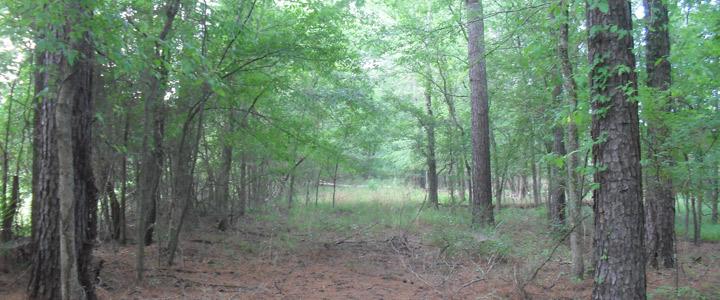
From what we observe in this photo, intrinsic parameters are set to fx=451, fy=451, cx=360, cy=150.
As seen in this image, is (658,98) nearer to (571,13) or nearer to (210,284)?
(571,13)

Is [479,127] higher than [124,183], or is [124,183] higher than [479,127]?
[479,127]

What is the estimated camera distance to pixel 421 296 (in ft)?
20.0

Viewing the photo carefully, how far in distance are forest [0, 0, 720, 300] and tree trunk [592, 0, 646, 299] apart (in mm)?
16

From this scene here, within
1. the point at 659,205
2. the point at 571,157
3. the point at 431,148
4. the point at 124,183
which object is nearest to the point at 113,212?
the point at 124,183

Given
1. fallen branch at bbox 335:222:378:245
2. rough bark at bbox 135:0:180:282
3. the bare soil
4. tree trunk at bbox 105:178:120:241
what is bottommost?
the bare soil

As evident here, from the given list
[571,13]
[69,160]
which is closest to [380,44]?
[571,13]

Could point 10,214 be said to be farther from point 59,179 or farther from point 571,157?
point 571,157

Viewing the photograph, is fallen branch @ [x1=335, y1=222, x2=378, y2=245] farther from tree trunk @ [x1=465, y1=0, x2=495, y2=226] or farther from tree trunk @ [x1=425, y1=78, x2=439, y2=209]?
tree trunk @ [x1=425, y1=78, x2=439, y2=209]

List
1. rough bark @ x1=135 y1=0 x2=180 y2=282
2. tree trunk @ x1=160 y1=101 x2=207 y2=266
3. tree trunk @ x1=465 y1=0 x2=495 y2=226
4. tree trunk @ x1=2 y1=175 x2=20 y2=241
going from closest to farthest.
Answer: rough bark @ x1=135 y1=0 x2=180 y2=282, tree trunk @ x1=2 y1=175 x2=20 y2=241, tree trunk @ x1=160 y1=101 x2=207 y2=266, tree trunk @ x1=465 y1=0 x2=495 y2=226

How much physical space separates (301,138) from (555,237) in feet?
16.7

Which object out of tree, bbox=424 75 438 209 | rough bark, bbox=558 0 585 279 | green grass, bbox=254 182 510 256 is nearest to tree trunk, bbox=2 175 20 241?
green grass, bbox=254 182 510 256

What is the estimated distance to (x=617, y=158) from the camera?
13.4 feet

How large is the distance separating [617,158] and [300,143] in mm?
6179

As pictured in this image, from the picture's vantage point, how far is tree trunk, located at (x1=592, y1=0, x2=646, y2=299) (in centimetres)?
407
